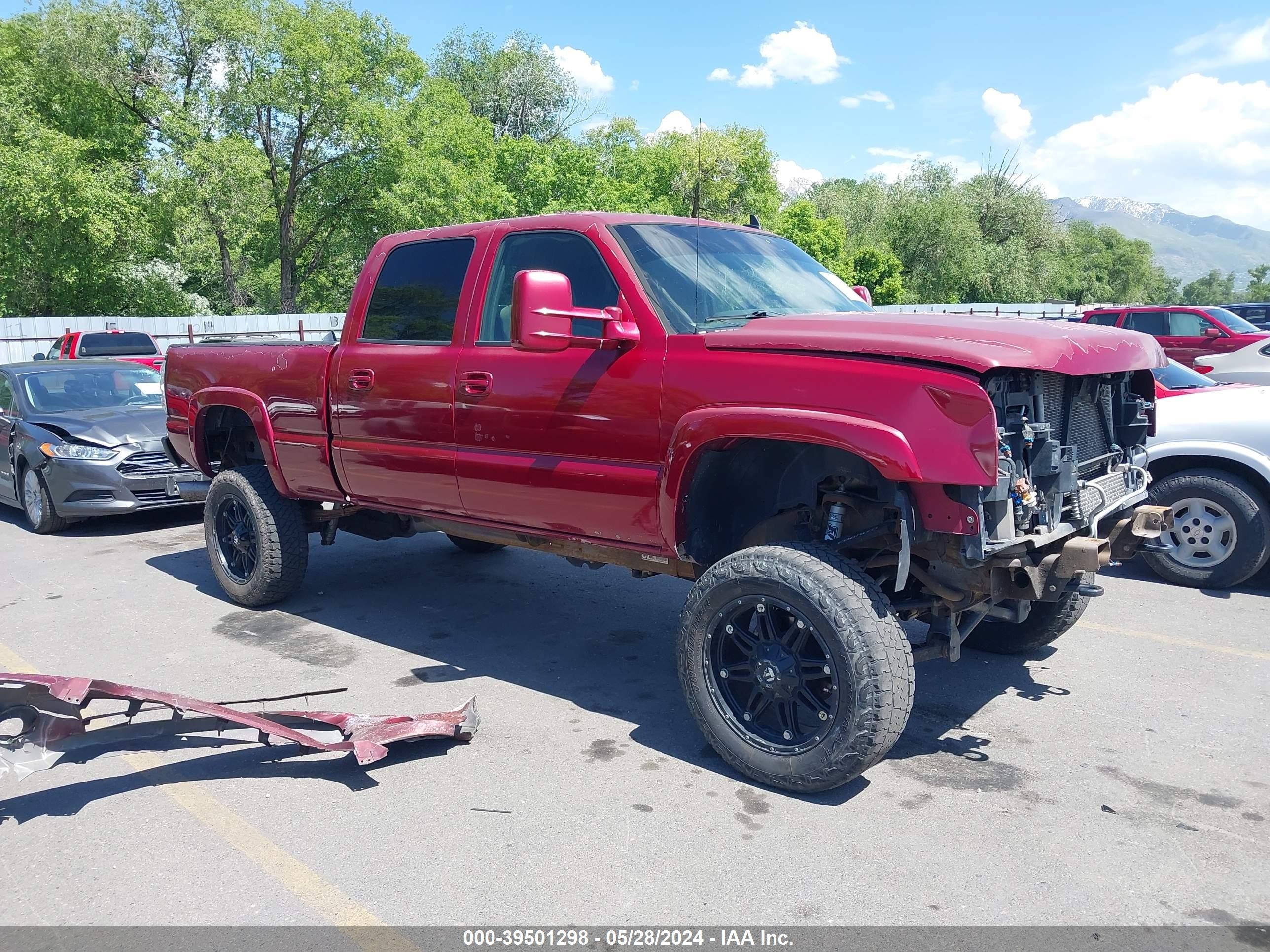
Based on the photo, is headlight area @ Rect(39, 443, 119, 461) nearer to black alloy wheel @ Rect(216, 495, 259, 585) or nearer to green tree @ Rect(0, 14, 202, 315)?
black alloy wheel @ Rect(216, 495, 259, 585)

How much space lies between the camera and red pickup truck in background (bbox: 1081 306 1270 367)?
17.1m

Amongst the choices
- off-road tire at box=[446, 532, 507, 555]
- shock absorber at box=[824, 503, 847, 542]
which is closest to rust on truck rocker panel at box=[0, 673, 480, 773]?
shock absorber at box=[824, 503, 847, 542]

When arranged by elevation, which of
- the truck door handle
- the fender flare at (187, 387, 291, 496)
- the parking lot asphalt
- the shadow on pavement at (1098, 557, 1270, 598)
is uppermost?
the truck door handle

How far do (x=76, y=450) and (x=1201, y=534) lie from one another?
357 inches

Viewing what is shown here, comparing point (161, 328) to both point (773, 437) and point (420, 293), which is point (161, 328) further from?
point (773, 437)

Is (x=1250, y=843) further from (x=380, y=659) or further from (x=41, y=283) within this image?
(x=41, y=283)

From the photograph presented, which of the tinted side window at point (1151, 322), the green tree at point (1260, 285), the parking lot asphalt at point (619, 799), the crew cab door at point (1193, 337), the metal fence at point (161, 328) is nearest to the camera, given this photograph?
the parking lot asphalt at point (619, 799)

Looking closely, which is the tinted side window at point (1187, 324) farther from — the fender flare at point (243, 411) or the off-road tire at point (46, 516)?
the off-road tire at point (46, 516)

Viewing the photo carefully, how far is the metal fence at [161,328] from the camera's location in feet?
85.9

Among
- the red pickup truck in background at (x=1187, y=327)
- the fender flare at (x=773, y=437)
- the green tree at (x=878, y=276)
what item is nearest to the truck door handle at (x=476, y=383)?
the fender flare at (x=773, y=437)

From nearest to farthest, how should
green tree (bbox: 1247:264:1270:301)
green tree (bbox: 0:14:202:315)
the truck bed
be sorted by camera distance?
the truck bed < green tree (bbox: 0:14:202:315) < green tree (bbox: 1247:264:1270:301)

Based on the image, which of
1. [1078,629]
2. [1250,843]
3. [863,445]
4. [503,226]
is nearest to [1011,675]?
[1078,629]

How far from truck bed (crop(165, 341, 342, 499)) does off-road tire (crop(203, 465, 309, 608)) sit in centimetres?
18

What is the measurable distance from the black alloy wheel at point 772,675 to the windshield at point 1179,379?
5079 mm
